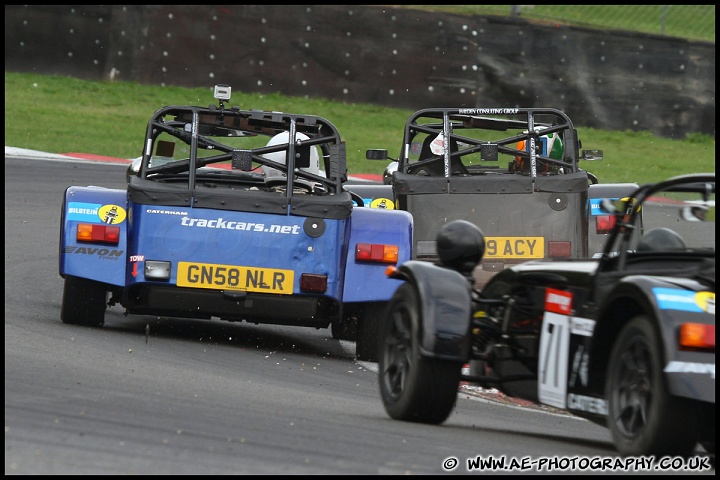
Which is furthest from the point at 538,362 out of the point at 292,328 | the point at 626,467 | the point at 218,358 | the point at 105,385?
the point at 292,328

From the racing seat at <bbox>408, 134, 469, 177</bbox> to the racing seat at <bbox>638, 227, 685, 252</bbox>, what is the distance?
22.3 feet

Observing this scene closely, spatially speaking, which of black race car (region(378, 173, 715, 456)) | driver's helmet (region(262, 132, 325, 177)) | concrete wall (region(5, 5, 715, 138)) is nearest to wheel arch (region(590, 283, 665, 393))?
black race car (region(378, 173, 715, 456))

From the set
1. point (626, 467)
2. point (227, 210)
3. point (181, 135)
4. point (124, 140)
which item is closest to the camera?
point (626, 467)

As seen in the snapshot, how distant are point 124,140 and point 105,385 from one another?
1640 centimetres

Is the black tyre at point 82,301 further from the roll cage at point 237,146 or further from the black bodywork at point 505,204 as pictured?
the black bodywork at point 505,204

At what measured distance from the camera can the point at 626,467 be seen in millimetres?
5156

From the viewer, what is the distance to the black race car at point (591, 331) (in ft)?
16.9

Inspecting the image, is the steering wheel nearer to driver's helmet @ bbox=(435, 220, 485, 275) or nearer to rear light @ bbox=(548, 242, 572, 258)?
rear light @ bbox=(548, 242, 572, 258)

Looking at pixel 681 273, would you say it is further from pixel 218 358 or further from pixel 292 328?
pixel 292 328

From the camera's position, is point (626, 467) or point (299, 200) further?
point (299, 200)

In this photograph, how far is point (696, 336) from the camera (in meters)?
5.05

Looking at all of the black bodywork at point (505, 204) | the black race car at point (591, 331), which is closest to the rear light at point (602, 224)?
the black bodywork at point (505, 204)

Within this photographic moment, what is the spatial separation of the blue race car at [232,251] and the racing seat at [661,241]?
4031 mm

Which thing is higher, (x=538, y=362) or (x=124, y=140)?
(x=124, y=140)
